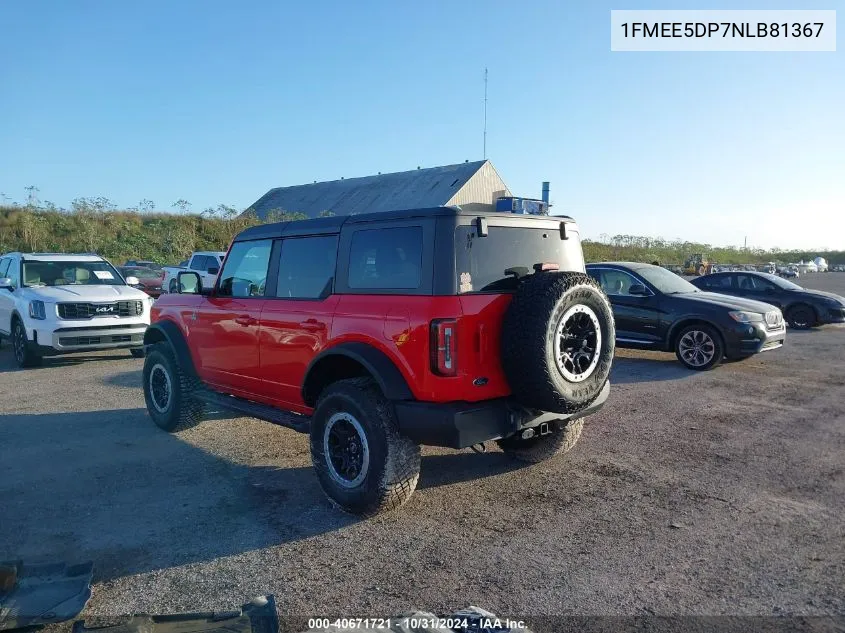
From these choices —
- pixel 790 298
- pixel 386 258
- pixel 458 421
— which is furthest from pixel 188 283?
pixel 790 298

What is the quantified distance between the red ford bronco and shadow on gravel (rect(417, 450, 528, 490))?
53 cm

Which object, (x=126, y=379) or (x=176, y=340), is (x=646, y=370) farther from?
(x=126, y=379)

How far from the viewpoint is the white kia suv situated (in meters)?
9.95

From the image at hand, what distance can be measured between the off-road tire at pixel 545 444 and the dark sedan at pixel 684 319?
13.9 feet

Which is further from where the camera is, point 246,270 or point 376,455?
point 246,270

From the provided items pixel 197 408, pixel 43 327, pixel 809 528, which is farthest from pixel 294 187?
pixel 809 528

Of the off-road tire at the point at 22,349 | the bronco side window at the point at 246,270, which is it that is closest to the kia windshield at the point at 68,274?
the off-road tire at the point at 22,349

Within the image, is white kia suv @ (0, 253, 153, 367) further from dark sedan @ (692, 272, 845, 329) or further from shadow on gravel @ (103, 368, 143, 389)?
dark sedan @ (692, 272, 845, 329)

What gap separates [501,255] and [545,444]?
1873 millimetres

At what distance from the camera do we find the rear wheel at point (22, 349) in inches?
400

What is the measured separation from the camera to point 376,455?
13.4 ft

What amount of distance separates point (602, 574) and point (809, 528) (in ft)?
5.19

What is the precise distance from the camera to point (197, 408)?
20.5ft

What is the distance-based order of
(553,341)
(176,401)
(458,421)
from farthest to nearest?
(176,401) < (553,341) < (458,421)
